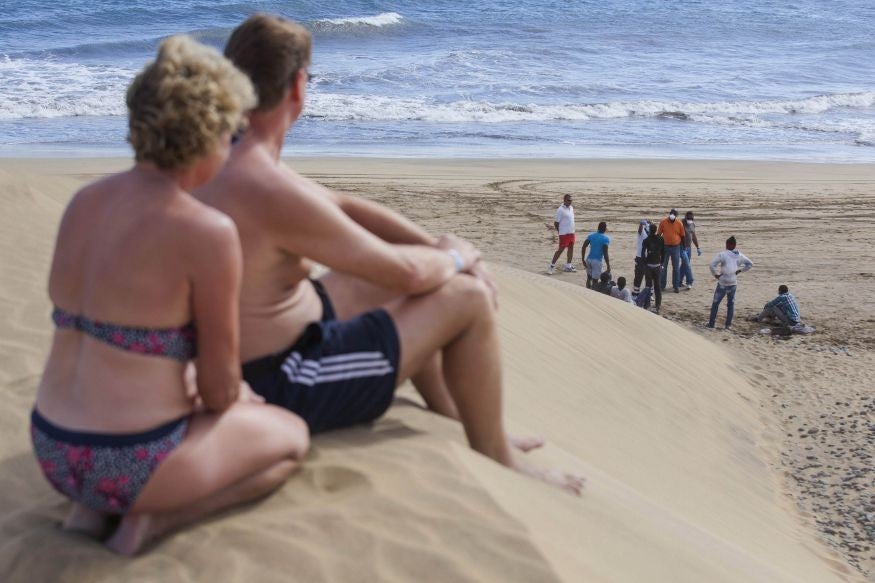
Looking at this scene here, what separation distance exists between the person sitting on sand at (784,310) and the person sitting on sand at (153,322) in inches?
400

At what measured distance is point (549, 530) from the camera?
10.7 ft

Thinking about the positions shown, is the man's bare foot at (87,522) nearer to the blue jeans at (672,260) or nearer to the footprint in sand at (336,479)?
the footprint in sand at (336,479)

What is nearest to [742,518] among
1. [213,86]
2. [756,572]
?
[756,572]

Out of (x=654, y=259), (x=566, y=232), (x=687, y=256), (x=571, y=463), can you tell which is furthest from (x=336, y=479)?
(x=566, y=232)

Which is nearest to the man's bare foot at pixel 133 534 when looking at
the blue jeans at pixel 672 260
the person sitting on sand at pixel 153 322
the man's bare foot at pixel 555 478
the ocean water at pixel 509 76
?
the person sitting on sand at pixel 153 322

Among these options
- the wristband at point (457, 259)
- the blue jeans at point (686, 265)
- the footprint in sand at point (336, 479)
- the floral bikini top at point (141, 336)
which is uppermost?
the wristband at point (457, 259)

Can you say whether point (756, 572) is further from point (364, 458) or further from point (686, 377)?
point (686, 377)

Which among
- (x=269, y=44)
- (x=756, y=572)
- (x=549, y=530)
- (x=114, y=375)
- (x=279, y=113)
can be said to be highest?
(x=269, y=44)

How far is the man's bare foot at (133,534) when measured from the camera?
3.02 metres

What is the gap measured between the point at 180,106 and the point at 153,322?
0.59m

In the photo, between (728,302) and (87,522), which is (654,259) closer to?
(728,302)

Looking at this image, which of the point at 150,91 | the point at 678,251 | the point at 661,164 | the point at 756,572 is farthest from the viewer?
the point at 661,164

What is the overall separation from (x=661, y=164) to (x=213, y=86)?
21.3 m

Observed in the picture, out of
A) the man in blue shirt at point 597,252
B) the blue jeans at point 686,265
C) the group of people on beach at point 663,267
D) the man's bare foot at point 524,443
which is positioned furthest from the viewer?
the blue jeans at point 686,265
